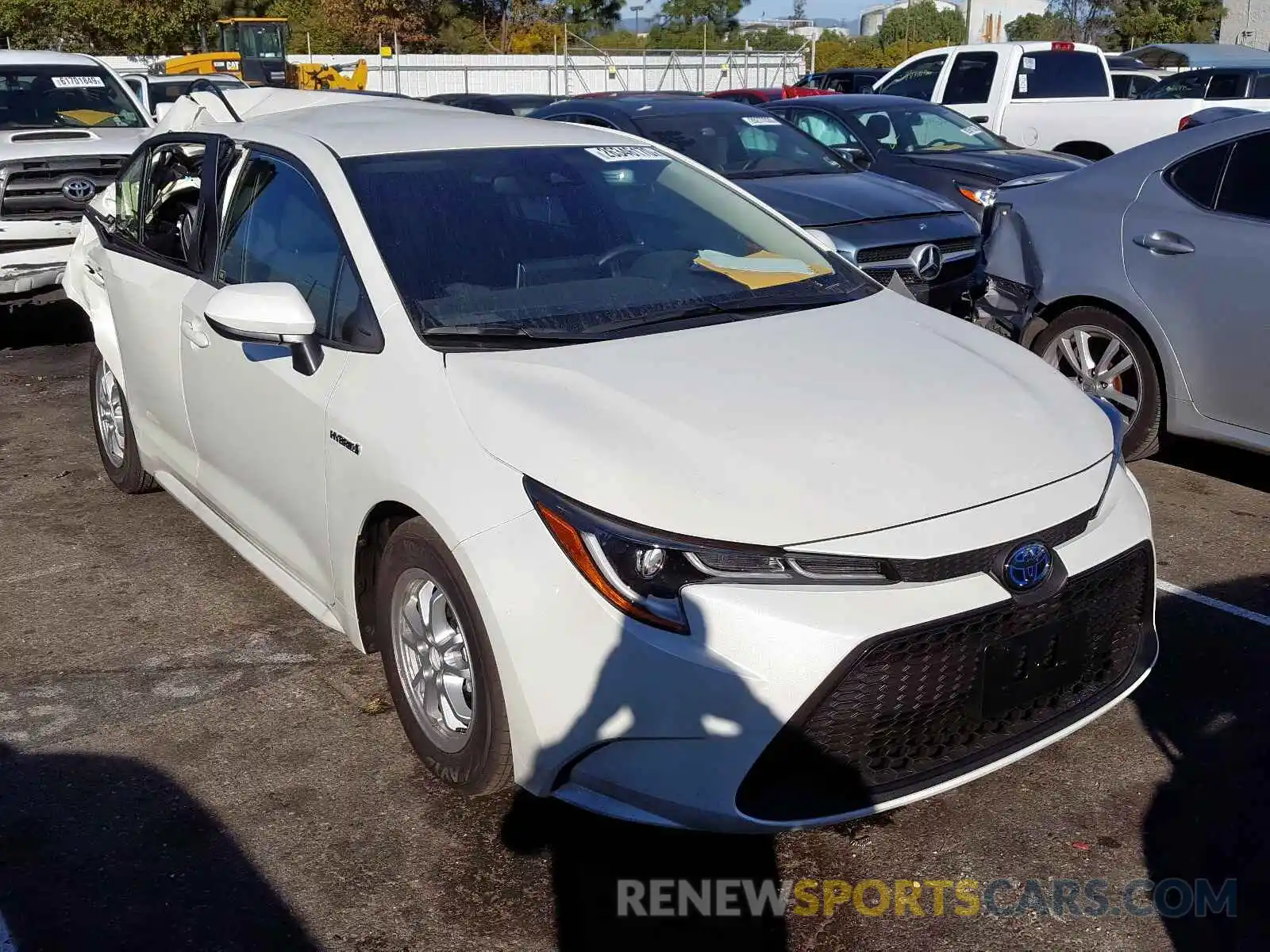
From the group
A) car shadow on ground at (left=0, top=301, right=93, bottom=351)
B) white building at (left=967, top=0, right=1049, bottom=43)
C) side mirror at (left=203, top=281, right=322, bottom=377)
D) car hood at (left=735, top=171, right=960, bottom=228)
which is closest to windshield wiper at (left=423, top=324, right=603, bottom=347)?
side mirror at (left=203, top=281, right=322, bottom=377)

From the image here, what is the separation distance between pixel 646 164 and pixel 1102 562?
2163 mm

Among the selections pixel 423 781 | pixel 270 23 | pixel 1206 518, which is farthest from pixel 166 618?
pixel 270 23

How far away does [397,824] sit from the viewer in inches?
130

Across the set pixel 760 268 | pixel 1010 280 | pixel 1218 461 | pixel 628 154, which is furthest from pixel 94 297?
pixel 1218 461

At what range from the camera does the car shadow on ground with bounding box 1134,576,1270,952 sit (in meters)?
2.93

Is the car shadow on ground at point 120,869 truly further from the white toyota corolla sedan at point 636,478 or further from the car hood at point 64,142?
the car hood at point 64,142

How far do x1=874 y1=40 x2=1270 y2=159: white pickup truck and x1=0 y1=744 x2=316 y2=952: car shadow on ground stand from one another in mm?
10814

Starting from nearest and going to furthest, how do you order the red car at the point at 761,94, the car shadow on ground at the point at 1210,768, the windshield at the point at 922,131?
1. the car shadow on ground at the point at 1210,768
2. the windshield at the point at 922,131
3. the red car at the point at 761,94

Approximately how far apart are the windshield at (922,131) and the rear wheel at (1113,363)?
17.0 feet

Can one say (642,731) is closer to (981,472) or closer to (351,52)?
(981,472)

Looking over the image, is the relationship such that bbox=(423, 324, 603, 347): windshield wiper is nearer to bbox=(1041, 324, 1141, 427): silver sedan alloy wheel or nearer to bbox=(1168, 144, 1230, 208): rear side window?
bbox=(1041, 324, 1141, 427): silver sedan alloy wheel

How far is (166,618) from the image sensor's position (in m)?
4.58

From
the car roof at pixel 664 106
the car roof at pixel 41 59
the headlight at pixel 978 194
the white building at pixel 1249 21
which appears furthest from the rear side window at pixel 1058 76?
the white building at pixel 1249 21

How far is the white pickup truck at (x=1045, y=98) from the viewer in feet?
41.7
